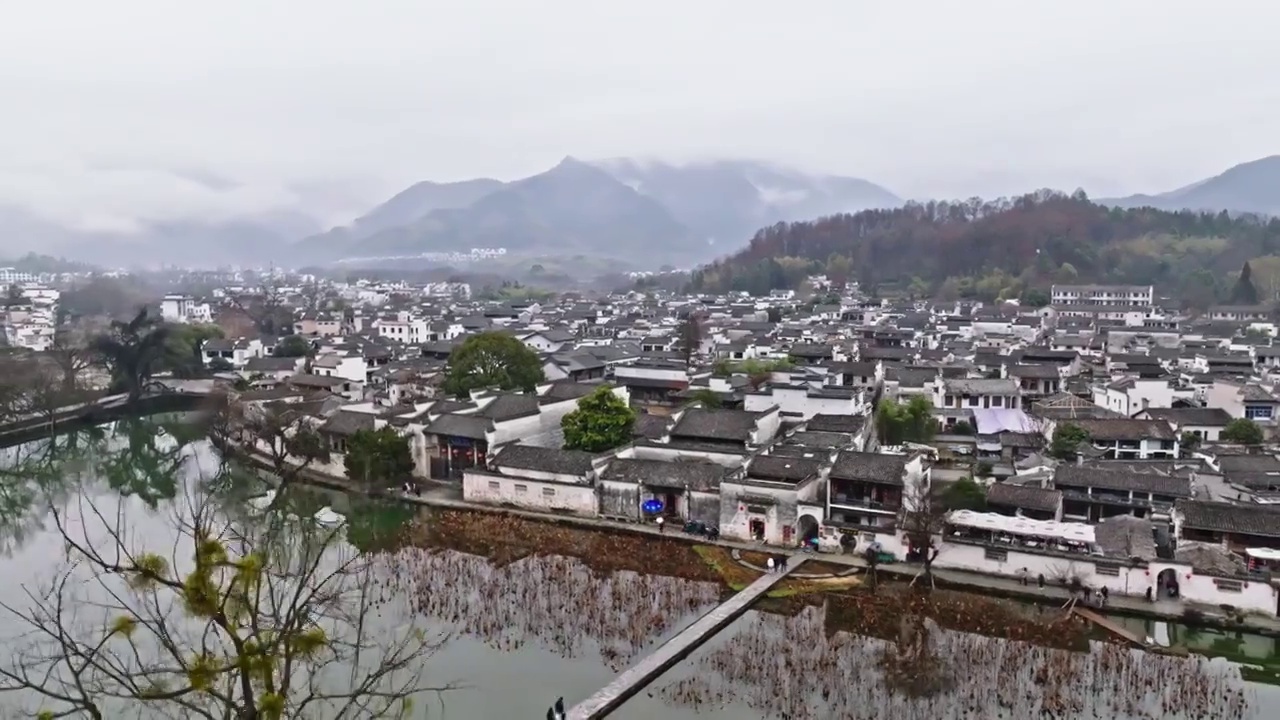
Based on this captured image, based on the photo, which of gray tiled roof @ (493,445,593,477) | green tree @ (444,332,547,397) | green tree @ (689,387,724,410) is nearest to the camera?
gray tiled roof @ (493,445,593,477)

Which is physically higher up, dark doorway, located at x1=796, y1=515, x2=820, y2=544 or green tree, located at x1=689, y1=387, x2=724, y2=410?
green tree, located at x1=689, y1=387, x2=724, y2=410

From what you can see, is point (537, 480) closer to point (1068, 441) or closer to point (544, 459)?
point (544, 459)

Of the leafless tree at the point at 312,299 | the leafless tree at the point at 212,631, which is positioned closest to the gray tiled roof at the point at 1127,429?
the leafless tree at the point at 212,631

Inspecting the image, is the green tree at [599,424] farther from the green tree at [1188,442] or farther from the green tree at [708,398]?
the green tree at [1188,442]

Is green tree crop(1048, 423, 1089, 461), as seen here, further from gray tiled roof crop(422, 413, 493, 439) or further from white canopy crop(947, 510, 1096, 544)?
gray tiled roof crop(422, 413, 493, 439)

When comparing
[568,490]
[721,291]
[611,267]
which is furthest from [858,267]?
[611,267]

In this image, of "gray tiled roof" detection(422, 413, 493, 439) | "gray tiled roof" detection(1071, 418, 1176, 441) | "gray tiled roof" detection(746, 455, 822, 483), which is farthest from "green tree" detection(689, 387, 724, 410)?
"gray tiled roof" detection(1071, 418, 1176, 441)

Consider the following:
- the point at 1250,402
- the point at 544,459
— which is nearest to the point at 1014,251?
the point at 1250,402

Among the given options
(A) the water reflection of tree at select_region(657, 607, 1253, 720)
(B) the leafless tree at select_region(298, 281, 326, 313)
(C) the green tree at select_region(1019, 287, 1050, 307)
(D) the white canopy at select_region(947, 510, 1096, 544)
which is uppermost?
(B) the leafless tree at select_region(298, 281, 326, 313)
